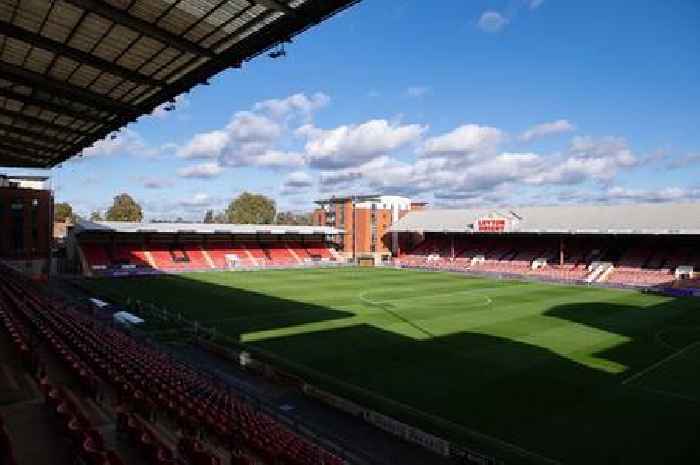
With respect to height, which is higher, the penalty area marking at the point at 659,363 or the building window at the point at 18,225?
the building window at the point at 18,225

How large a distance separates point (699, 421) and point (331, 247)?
64546mm

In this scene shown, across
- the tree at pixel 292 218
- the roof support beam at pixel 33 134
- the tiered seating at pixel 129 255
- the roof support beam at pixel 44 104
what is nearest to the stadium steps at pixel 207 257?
the tiered seating at pixel 129 255

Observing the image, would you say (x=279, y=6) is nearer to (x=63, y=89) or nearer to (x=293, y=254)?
(x=63, y=89)

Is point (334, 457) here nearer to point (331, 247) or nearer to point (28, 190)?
point (28, 190)

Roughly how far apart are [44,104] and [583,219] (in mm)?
52192

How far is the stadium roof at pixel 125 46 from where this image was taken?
1402cm

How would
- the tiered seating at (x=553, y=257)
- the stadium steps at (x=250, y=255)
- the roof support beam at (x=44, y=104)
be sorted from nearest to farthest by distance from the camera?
the roof support beam at (x=44, y=104)
the tiered seating at (x=553, y=257)
the stadium steps at (x=250, y=255)

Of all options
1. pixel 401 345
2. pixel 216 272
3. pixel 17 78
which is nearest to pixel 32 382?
pixel 17 78

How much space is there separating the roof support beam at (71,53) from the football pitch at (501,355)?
12.7 meters

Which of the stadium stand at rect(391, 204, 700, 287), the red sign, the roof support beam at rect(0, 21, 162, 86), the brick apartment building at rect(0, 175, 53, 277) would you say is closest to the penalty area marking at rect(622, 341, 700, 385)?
the roof support beam at rect(0, 21, 162, 86)

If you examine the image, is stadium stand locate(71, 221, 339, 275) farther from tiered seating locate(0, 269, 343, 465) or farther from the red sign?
tiered seating locate(0, 269, 343, 465)

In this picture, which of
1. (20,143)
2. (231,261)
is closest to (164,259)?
(231,261)

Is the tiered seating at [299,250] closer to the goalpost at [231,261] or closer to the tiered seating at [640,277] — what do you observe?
the goalpost at [231,261]

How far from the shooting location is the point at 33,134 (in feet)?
96.8
